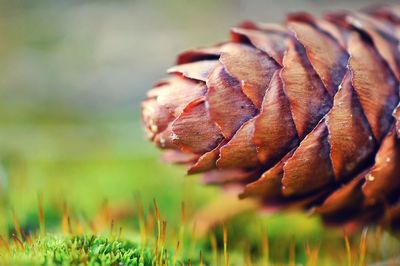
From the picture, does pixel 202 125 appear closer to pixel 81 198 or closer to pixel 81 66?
pixel 81 198

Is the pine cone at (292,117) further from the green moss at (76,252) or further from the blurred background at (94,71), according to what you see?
the blurred background at (94,71)

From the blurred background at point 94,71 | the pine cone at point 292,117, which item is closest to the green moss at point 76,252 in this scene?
the pine cone at point 292,117

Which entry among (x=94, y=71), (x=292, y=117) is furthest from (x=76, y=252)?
(x=94, y=71)

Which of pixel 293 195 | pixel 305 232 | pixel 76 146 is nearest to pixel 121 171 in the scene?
pixel 76 146

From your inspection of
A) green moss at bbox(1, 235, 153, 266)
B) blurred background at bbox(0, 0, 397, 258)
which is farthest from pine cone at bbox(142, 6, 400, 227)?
blurred background at bbox(0, 0, 397, 258)

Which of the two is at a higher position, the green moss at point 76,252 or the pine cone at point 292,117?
the pine cone at point 292,117

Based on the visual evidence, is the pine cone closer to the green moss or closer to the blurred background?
the green moss
